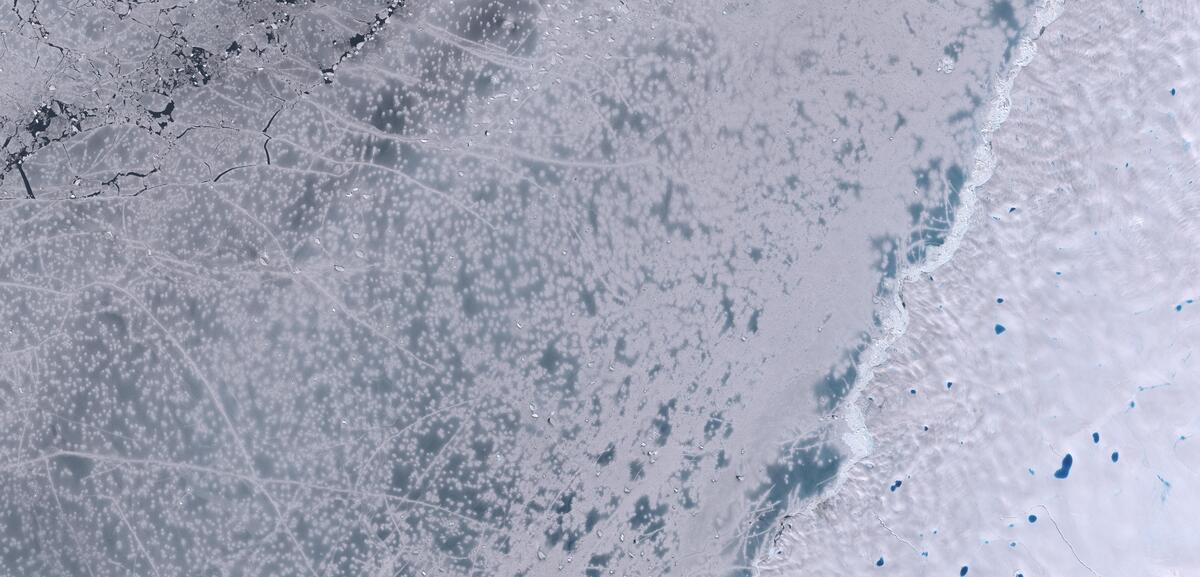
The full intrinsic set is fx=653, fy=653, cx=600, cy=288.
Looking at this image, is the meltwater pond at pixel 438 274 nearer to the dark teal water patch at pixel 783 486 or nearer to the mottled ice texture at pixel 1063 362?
the dark teal water patch at pixel 783 486

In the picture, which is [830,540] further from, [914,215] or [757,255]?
[914,215]

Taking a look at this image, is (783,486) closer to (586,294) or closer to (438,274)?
(586,294)


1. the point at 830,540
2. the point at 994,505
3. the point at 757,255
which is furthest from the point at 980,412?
the point at 757,255

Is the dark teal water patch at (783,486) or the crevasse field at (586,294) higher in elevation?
the crevasse field at (586,294)

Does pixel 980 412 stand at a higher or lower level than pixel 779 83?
lower

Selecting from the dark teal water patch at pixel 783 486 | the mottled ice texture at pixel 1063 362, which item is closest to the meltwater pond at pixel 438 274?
the dark teal water patch at pixel 783 486

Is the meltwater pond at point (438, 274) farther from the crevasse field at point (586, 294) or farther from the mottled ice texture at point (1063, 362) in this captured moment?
the mottled ice texture at point (1063, 362)

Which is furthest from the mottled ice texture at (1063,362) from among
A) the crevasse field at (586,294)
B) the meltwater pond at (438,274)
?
the meltwater pond at (438,274)
